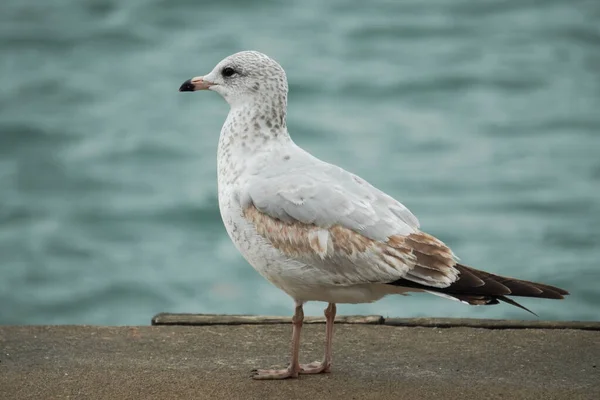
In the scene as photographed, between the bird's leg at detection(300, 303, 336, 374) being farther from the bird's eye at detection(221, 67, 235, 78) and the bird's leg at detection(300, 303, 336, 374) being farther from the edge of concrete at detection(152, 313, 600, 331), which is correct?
the bird's eye at detection(221, 67, 235, 78)

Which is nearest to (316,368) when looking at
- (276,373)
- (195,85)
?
(276,373)

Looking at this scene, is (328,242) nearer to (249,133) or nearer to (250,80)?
(249,133)

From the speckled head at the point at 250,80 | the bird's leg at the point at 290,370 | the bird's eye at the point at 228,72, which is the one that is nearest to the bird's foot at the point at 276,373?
the bird's leg at the point at 290,370

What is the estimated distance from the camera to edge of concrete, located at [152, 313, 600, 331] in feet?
19.5

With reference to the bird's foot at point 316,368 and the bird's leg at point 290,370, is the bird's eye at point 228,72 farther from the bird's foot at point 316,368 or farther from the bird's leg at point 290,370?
the bird's foot at point 316,368

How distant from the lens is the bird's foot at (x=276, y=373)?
5094mm

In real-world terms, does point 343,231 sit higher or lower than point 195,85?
lower

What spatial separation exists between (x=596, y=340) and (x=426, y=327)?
0.90 meters

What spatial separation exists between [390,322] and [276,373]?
1114 mm

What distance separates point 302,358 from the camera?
5.54 metres

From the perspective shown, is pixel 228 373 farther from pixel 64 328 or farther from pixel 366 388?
pixel 64 328

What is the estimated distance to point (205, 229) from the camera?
14.0 m

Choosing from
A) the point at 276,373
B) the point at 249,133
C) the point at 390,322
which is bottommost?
the point at 276,373

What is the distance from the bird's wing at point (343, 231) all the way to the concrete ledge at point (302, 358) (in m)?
0.54
